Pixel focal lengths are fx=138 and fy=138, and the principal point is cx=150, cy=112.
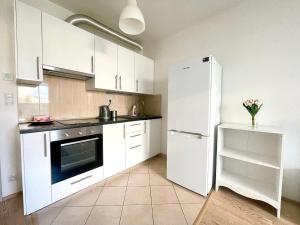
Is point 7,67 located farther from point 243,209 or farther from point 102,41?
point 243,209

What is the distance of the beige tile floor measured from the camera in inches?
50.5

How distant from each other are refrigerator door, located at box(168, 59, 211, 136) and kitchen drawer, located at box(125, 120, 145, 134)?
0.60m

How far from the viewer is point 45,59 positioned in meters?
1.46

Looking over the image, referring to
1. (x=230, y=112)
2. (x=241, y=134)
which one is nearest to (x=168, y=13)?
(x=230, y=112)

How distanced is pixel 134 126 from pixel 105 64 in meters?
1.02

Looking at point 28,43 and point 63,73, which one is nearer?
point 28,43

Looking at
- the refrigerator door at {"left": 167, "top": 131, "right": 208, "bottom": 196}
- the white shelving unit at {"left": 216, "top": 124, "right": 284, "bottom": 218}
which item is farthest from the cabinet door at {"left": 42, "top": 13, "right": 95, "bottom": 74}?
the white shelving unit at {"left": 216, "top": 124, "right": 284, "bottom": 218}

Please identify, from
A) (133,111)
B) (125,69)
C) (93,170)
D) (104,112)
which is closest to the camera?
(93,170)

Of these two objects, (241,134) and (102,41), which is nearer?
(241,134)

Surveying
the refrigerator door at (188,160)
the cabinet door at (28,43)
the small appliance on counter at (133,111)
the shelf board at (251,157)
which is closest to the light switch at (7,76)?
the cabinet door at (28,43)

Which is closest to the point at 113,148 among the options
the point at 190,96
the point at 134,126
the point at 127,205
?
the point at 134,126

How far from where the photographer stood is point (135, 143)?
2.26 meters

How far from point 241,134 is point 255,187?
606 millimetres

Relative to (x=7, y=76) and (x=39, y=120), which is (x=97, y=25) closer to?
(x=7, y=76)
